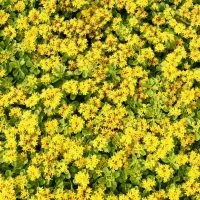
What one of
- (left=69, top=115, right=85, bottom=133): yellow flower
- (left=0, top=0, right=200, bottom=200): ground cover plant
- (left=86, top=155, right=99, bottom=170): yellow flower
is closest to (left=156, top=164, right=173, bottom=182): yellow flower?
(left=0, top=0, right=200, bottom=200): ground cover plant

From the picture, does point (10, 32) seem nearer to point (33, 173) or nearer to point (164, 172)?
point (33, 173)

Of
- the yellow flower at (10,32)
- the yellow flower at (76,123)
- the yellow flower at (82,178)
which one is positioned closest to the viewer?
the yellow flower at (82,178)

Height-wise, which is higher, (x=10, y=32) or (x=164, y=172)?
(x=10, y=32)

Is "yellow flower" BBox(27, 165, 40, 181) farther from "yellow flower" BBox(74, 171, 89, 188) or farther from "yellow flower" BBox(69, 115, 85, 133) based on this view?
"yellow flower" BBox(69, 115, 85, 133)

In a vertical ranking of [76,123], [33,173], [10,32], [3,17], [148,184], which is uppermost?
[3,17]

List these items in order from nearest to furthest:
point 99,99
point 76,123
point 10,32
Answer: point 76,123 < point 99,99 < point 10,32

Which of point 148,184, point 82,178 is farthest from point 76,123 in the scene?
point 148,184

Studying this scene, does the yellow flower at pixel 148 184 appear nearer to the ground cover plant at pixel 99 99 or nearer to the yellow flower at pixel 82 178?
the ground cover plant at pixel 99 99

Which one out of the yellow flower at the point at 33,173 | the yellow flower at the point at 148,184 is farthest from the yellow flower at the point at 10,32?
the yellow flower at the point at 148,184
